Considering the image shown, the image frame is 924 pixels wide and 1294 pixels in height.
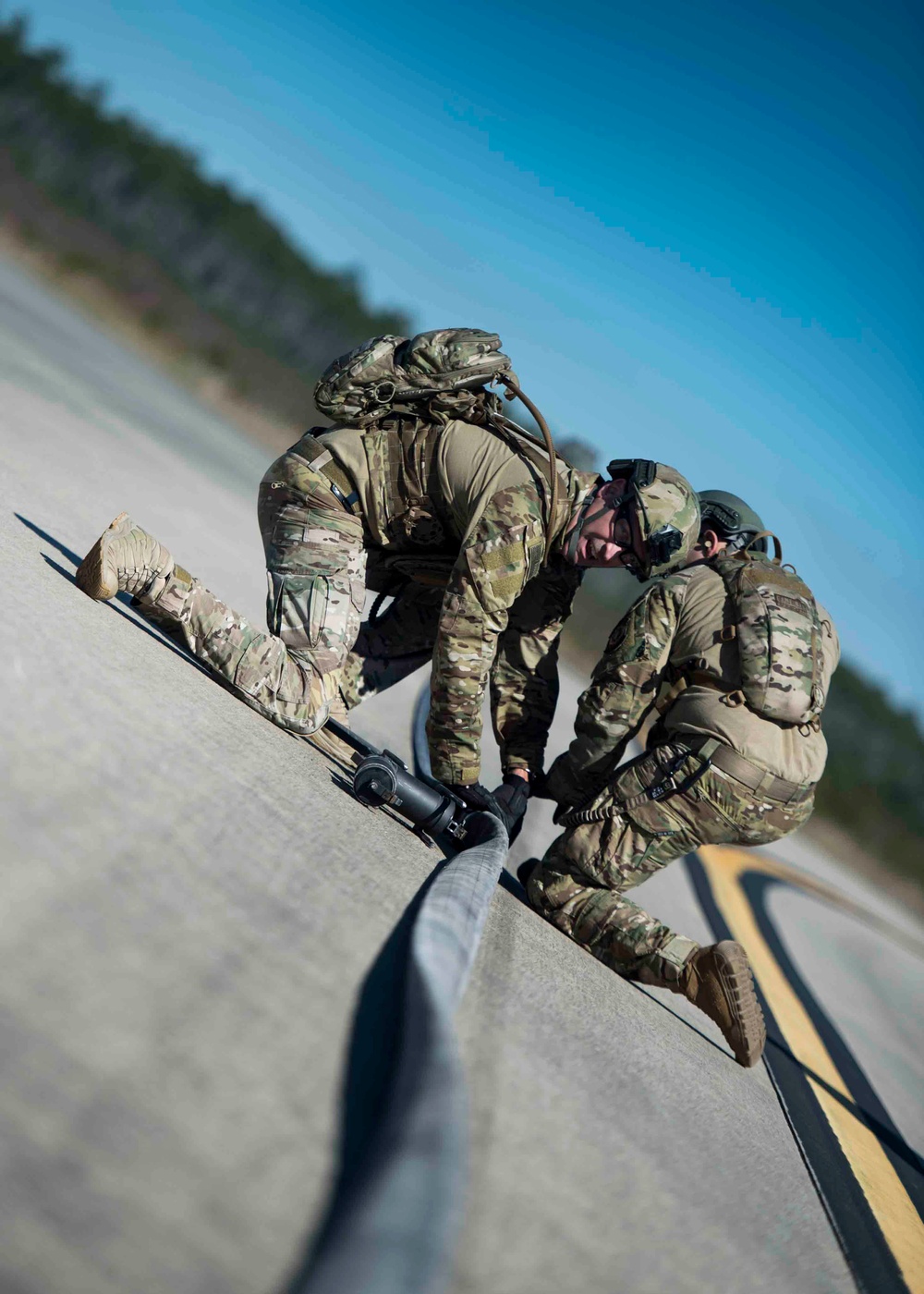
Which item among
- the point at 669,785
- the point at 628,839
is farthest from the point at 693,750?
the point at 628,839

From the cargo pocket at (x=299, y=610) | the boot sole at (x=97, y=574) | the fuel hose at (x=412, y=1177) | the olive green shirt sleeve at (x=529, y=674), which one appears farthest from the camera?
the olive green shirt sleeve at (x=529, y=674)

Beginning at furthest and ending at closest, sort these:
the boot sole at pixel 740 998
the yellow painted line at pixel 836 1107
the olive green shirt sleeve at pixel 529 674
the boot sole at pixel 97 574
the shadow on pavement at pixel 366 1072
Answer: the olive green shirt sleeve at pixel 529 674 < the boot sole at pixel 740 998 < the boot sole at pixel 97 574 < the yellow painted line at pixel 836 1107 < the shadow on pavement at pixel 366 1072

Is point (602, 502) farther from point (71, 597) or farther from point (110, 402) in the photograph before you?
point (110, 402)

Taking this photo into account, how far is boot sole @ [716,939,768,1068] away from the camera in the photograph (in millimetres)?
3533

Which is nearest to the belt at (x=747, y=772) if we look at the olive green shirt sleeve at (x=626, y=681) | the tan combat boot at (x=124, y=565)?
the olive green shirt sleeve at (x=626, y=681)

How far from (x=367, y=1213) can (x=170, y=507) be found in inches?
282

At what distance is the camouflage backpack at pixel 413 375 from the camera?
164 inches

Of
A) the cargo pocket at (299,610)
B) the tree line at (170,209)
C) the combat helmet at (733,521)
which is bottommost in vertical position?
the cargo pocket at (299,610)

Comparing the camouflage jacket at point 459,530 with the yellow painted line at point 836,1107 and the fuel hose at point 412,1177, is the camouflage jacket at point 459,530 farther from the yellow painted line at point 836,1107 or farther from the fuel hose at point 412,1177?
the fuel hose at point 412,1177

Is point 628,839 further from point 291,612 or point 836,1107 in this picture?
point 291,612

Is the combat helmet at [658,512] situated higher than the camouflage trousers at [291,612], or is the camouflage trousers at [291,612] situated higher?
the combat helmet at [658,512]

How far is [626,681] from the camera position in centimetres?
423

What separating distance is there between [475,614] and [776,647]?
1.11m

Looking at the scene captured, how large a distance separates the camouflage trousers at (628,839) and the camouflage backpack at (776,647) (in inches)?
12.7
